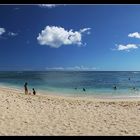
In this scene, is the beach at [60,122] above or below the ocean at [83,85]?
below

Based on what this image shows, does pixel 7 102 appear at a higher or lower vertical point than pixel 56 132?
higher

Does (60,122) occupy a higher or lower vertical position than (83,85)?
lower

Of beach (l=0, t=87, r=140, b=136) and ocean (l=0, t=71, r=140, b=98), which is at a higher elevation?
ocean (l=0, t=71, r=140, b=98)

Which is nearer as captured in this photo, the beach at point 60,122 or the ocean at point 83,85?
the beach at point 60,122

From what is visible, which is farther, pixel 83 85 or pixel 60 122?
pixel 83 85

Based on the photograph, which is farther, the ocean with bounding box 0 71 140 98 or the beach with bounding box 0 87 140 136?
the ocean with bounding box 0 71 140 98
